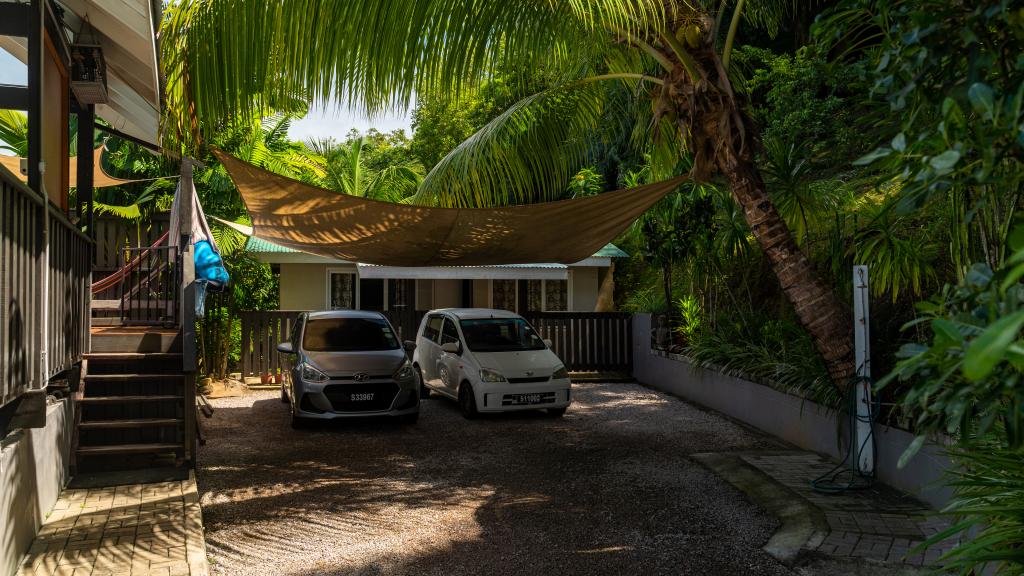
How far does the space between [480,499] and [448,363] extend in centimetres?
525

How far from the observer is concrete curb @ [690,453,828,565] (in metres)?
5.38

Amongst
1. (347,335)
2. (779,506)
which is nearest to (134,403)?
(347,335)

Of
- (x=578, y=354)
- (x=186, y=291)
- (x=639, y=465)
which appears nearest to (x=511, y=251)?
(x=639, y=465)

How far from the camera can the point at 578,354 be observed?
16.6 m

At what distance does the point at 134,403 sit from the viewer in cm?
825

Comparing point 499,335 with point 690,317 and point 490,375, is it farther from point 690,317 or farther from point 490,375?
point 690,317

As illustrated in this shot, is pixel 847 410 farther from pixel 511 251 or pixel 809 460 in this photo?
pixel 511 251

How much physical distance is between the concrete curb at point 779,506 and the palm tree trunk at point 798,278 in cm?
129

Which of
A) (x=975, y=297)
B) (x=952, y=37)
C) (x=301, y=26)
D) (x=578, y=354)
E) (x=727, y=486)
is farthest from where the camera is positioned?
(x=578, y=354)

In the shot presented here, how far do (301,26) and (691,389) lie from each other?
922cm

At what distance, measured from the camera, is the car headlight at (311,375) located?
1003cm

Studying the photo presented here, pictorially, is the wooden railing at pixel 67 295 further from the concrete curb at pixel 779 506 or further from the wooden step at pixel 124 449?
the concrete curb at pixel 779 506

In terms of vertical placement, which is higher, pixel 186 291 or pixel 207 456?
pixel 186 291

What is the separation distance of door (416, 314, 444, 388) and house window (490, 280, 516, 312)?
9.93 m
